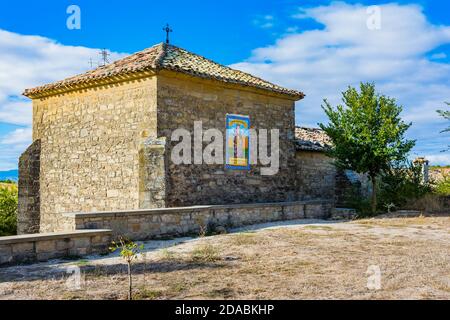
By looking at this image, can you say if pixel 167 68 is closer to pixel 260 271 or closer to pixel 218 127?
pixel 218 127

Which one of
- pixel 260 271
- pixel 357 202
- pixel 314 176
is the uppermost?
pixel 314 176

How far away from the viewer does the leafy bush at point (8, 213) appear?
16000 millimetres

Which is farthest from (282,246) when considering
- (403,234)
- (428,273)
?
(403,234)

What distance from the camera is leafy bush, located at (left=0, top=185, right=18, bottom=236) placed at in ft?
52.5

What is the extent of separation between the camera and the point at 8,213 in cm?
1623

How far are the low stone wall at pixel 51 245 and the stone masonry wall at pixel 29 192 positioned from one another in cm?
749

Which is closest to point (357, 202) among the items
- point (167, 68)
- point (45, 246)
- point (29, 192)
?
point (167, 68)

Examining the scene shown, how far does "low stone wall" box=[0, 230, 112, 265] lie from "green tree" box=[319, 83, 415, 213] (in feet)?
29.5

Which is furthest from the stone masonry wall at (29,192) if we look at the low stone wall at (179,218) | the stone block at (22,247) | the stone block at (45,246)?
the stone block at (22,247)

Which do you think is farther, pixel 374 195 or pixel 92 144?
pixel 374 195

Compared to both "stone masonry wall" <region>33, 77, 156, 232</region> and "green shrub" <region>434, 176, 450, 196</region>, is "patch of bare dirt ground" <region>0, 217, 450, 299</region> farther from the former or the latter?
"green shrub" <region>434, 176, 450, 196</region>

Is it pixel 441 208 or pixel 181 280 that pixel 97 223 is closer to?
pixel 181 280

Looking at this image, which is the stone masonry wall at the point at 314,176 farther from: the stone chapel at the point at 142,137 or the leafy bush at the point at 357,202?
the leafy bush at the point at 357,202

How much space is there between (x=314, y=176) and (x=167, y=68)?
783 cm
